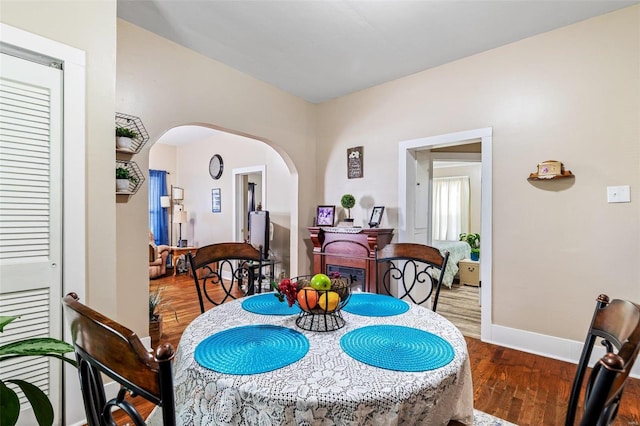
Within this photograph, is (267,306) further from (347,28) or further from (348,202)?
(348,202)

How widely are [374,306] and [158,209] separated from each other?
6.40m

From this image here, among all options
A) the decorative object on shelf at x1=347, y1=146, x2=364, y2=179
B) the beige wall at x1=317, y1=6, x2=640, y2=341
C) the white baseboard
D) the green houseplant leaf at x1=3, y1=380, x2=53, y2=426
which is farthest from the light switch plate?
the green houseplant leaf at x1=3, y1=380, x2=53, y2=426

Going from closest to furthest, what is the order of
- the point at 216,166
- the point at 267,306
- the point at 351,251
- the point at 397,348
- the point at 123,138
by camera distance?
the point at 397,348 → the point at 267,306 → the point at 123,138 → the point at 351,251 → the point at 216,166

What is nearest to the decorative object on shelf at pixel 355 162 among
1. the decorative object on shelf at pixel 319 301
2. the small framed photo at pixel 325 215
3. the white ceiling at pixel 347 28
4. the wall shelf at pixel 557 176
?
the small framed photo at pixel 325 215

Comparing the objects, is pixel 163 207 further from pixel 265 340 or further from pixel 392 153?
pixel 265 340

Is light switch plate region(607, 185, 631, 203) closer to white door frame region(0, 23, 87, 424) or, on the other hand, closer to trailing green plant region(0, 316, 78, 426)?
trailing green plant region(0, 316, 78, 426)

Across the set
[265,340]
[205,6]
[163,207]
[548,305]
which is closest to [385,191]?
[548,305]

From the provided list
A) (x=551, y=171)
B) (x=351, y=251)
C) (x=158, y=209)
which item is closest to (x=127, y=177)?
(x=351, y=251)

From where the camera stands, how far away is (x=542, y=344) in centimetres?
258

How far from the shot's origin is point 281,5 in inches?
85.7

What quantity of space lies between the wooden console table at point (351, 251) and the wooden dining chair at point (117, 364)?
2473mm

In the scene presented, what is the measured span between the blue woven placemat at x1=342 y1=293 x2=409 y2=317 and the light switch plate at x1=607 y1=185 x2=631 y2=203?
199 centimetres

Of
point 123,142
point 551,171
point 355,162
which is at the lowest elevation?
point 551,171

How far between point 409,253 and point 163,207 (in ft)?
20.0
